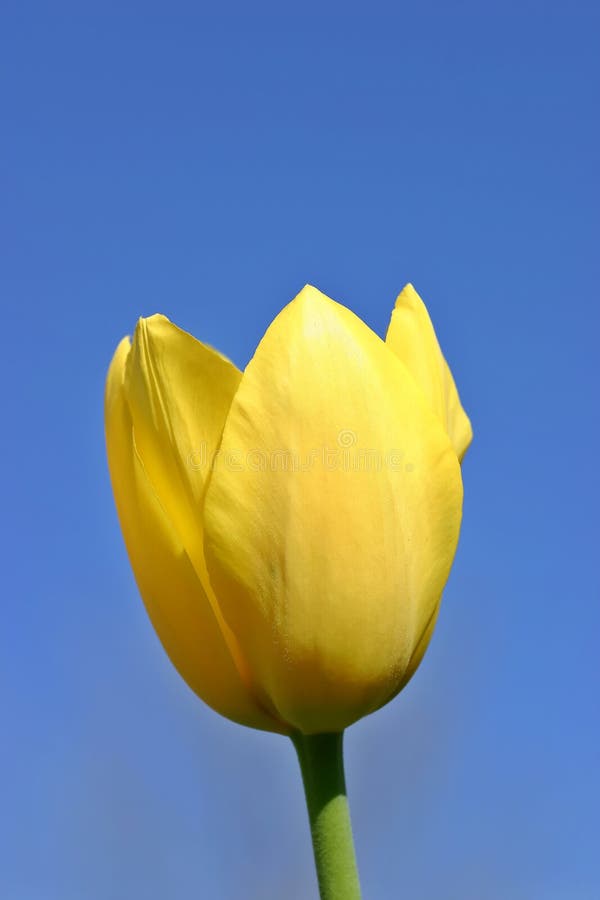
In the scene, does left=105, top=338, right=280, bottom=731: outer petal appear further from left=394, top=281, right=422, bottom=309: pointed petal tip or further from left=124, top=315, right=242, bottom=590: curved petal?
left=394, top=281, right=422, bottom=309: pointed petal tip

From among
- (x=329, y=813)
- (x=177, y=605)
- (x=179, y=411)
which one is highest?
(x=179, y=411)

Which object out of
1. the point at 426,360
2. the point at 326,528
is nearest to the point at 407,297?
the point at 426,360

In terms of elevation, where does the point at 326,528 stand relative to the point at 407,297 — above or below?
below

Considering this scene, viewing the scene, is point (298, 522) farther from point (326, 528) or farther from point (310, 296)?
point (310, 296)

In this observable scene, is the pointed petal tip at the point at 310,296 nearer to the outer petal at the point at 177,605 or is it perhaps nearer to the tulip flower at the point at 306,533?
the tulip flower at the point at 306,533

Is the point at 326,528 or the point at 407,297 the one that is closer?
the point at 326,528

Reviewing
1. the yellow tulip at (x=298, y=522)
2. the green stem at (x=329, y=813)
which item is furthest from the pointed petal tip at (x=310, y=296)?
the green stem at (x=329, y=813)

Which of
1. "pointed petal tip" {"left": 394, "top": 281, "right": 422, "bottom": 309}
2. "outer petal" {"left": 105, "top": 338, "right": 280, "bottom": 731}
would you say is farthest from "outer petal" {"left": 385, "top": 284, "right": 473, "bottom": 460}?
"outer petal" {"left": 105, "top": 338, "right": 280, "bottom": 731}

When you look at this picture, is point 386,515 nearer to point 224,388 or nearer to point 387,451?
point 387,451
